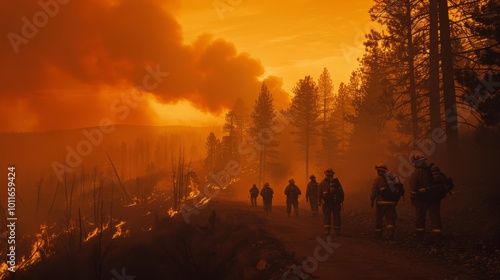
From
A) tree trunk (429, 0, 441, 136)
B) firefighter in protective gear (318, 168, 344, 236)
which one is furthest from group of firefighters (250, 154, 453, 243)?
tree trunk (429, 0, 441, 136)

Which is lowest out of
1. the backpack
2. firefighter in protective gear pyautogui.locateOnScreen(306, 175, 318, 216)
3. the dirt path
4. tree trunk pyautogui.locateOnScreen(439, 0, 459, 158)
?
the dirt path

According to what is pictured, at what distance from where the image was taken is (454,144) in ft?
48.9

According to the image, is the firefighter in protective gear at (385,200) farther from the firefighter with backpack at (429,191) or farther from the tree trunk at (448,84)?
the tree trunk at (448,84)

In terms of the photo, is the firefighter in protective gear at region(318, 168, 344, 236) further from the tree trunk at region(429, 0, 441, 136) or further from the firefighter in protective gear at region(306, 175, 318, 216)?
the tree trunk at region(429, 0, 441, 136)

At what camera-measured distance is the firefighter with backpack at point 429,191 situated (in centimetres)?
929

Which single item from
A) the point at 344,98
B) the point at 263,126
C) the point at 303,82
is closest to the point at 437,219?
the point at 303,82

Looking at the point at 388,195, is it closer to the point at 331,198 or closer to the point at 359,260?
the point at 331,198

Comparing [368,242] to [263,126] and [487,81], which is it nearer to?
[487,81]

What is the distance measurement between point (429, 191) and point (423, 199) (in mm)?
294

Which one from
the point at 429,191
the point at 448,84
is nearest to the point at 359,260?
the point at 429,191

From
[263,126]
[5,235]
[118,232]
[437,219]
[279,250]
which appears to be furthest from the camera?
[263,126]

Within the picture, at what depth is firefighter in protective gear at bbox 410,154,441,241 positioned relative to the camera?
930 centimetres

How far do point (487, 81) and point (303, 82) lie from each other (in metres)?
36.7

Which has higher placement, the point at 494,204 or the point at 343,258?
the point at 494,204
